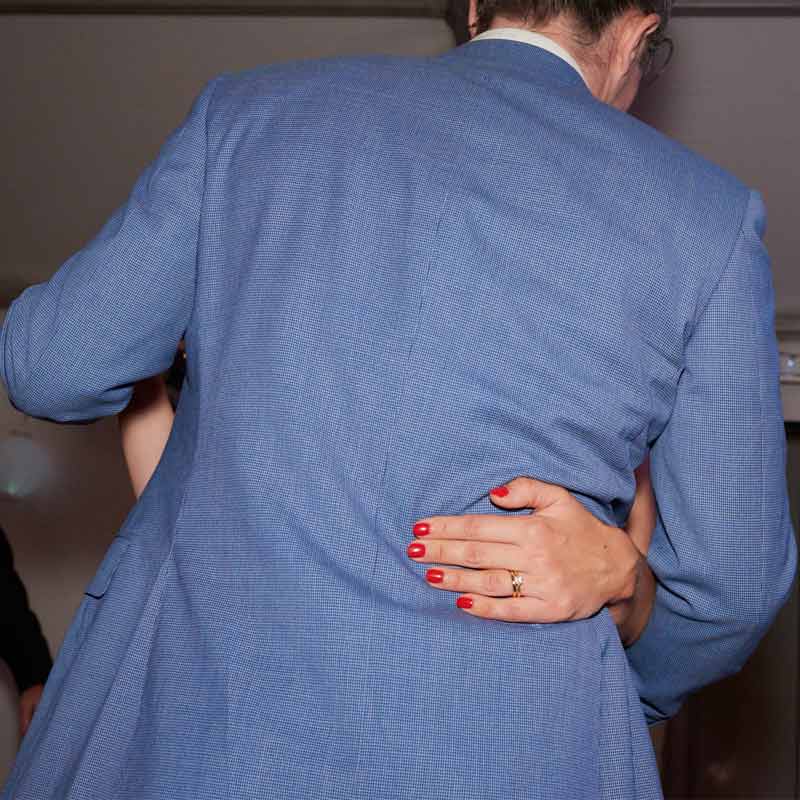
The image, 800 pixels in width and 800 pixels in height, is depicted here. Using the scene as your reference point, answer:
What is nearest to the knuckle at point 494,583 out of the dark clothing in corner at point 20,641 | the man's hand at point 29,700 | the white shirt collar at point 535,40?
the white shirt collar at point 535,40

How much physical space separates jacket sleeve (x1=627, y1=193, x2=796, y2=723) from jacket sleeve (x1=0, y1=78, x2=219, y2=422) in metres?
0.43

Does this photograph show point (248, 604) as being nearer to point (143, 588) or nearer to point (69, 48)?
point (143, 588)

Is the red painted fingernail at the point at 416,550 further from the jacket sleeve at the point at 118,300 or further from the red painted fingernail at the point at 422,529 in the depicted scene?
the jacket sleeve at the point at 118,300

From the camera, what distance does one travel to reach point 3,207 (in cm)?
362

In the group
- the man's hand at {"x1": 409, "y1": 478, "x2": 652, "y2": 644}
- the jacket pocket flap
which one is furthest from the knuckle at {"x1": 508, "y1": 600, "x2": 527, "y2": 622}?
the jacket pocket flap

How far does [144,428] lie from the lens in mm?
1137

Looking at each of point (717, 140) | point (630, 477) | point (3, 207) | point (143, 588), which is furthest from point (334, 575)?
point (3, 207)

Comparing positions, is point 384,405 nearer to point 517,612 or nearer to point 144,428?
point 517,612

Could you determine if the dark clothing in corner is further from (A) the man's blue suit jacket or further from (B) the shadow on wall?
(A) the man's blue suit jacket

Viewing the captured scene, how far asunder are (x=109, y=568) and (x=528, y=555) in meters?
0.35

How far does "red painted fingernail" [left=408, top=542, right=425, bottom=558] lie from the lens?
2.85 feet

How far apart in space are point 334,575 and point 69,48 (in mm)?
2663

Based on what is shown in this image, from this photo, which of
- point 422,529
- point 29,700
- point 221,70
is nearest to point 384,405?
point 422,529

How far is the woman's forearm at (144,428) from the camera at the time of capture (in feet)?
3.73
